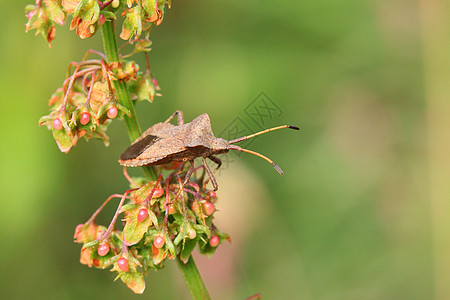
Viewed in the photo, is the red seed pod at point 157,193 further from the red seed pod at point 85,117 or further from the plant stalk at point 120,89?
the red seed pod at point 85,117

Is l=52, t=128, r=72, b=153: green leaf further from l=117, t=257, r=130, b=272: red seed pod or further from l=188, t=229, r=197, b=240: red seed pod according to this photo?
l=188, t=229, r=197, b=240: red seed pod

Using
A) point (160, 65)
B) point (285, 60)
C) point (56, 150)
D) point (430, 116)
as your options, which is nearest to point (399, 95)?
point (430, 116)

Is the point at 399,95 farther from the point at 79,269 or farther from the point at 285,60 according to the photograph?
the point at 79,269

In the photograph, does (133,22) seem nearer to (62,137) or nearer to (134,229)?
(62,137)

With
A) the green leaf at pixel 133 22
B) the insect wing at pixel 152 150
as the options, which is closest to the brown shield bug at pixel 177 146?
the insect wing at pixel 152 150

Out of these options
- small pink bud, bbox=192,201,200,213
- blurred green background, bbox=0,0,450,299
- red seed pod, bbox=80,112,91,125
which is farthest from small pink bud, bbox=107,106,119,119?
blurred green background, bbox=0,0,450,299

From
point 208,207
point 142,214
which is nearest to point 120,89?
point 142,214

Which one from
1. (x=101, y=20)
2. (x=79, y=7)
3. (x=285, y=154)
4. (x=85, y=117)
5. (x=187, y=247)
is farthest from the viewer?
(x=285, y=154)
